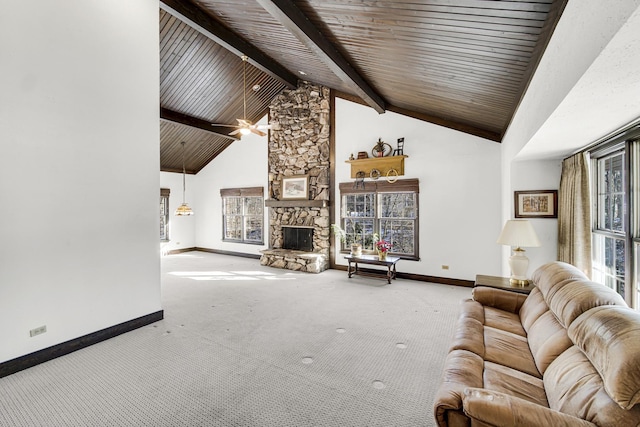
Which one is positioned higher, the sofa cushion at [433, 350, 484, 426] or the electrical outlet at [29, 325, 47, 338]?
the sofa cushion at [433, 350, 484, 426]

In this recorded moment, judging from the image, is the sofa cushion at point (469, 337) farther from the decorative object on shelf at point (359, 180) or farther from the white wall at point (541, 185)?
the decorative object on shelf at point (359, 180)

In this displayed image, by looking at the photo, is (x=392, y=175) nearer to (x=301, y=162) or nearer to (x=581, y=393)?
(x=301, y=162)

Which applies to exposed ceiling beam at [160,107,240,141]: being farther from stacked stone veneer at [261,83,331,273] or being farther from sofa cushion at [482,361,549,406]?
sofa cushion at [482,361,549,406]

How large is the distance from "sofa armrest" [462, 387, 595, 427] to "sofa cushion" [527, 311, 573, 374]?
717 mm

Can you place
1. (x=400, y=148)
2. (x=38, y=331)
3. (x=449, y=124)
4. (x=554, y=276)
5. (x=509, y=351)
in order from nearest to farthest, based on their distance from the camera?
(x=509, y=351) → (x=554, y=276) → (x=38, y=331) → (x=449, y=124) → (x=400, y=148)

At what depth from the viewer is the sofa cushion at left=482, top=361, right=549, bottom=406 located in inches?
67.3

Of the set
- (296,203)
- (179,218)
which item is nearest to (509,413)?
(296,203)

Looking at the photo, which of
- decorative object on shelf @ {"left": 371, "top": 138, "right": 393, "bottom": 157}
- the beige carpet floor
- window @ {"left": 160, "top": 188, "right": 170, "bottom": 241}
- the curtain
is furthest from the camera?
window @ {"left": 160, "top": 188, "right": 170, "bottom": 241}

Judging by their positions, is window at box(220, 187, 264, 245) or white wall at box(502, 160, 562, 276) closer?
white wall at box(502, 160, 562, 276)

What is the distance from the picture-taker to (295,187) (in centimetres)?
757

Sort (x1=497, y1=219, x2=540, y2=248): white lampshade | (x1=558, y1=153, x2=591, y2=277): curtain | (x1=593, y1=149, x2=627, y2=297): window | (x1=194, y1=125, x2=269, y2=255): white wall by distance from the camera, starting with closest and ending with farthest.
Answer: (x1=593, y1=149, x2=627, y2=297): window → (x1=558, y1=153, x2=591, y2=277): curtain → (x1=497, y1=219, x2=540, y2=248): white lampshade → (x1=194, y1=125, x2=269, y2=255): white wall

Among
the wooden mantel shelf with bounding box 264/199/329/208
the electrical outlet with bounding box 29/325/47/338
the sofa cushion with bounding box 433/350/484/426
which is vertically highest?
the wooden mantel shelf with bounding box 264/199/329/208

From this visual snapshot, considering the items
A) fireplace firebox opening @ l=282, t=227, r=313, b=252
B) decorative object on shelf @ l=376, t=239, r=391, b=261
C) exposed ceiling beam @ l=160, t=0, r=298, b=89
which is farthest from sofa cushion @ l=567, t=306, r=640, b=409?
fireplace firebox opening @ l=282, t=227, r=313, b=252

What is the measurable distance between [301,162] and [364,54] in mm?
3845
